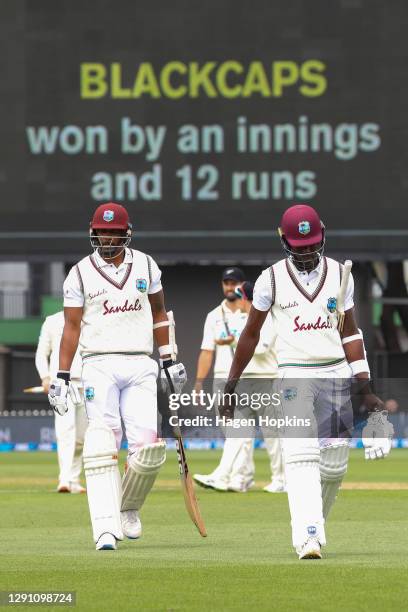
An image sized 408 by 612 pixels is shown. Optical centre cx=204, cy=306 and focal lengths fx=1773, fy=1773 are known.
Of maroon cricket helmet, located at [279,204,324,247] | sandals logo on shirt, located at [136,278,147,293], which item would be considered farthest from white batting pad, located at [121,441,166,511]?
maroon cricket helmet, located at [279,204,324,247]

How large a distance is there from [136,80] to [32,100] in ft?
5.16

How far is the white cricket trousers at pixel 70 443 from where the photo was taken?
57.2 ft

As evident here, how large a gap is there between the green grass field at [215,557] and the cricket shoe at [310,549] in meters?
0.08

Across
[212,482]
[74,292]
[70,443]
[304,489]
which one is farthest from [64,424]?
[304,489]

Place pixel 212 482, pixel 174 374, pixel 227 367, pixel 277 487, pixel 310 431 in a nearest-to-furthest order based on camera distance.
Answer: pixel 310 431, pixel 174 374, pixel 277 487, pixel 212 482, pixel 227 367

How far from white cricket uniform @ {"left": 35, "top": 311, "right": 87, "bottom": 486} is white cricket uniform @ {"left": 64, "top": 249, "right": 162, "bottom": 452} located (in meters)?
6.18

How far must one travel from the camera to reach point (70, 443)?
17.5 meters

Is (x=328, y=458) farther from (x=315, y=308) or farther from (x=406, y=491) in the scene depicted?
(x=406, y=491)

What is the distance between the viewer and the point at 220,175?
2609 cm

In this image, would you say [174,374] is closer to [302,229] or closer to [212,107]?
[302,229]

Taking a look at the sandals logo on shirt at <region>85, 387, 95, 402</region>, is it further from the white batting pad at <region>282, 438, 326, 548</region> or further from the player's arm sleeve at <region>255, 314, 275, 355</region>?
the player's arm sleeve at <region>255, 314, 275, 355</region>

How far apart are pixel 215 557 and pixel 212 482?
7138 millimetres

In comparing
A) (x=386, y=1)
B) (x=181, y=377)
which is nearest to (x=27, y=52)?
(x=386, y=1)

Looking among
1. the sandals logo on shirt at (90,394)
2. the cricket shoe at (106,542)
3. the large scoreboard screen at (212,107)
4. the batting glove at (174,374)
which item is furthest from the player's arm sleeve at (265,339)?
the large scoreboard screen at (212,107)
